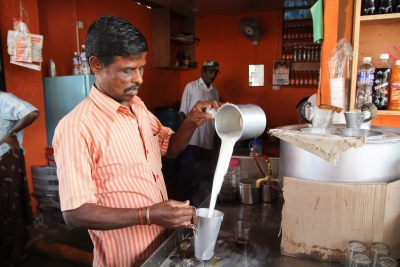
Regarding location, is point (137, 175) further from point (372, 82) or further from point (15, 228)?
point (15, 228)

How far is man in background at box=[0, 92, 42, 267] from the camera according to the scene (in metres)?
2.75

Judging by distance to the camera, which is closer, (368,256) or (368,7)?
(368,256)

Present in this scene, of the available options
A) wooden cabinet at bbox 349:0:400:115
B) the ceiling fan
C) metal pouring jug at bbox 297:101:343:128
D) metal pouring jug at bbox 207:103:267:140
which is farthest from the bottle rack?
metal pouring jug at bbox 207:103:267:140

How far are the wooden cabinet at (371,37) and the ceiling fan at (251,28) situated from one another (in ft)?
13.7

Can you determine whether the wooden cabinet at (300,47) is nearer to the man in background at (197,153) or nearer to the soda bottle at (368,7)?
the man in background at (197,153)

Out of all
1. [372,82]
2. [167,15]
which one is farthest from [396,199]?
[167,15]

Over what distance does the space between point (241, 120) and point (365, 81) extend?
2.33ft

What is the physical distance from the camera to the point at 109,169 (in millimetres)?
1187

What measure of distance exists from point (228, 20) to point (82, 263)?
483cm

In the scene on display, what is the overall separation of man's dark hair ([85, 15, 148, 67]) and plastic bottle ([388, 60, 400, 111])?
1150 mm

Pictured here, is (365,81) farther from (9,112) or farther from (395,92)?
(9,112)

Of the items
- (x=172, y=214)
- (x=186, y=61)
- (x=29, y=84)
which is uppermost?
(x=186, y=61)

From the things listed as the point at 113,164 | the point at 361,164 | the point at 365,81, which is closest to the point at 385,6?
the point at 365,81

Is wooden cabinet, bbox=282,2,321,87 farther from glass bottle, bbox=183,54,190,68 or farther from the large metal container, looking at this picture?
the large metal container
